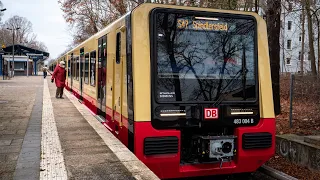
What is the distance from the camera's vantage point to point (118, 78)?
22.1ft

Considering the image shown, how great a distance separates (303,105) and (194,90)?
5323 millimetres

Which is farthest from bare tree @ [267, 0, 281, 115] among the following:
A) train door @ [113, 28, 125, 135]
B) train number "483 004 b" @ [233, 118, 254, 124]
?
train door @ [113, 28, 125, 135]

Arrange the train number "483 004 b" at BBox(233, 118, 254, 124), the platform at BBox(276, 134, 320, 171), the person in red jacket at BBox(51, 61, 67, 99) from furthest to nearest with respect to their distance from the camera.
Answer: the person in red jacket at BBox(51, 61, 67, 99), the platform at BBox(276, 134, 320, 171), the train number "483 004 b" at BBox(233, 118, 254, 124)

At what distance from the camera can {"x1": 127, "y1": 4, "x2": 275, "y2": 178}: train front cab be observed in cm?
541

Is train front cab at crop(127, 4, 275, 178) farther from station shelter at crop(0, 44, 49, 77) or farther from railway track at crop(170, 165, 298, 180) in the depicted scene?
station shelter at crop(0, 44, 49, 77)

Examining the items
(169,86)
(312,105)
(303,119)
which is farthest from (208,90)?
(303,119)

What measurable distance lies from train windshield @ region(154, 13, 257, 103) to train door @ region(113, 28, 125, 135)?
3.19ft

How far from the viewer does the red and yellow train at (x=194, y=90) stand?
5426 mm

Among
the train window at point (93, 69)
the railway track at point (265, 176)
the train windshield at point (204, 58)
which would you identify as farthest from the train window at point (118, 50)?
the train window at point (93, 69)

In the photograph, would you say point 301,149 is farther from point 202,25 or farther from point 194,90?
point 202,25

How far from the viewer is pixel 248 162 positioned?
19.3 ft

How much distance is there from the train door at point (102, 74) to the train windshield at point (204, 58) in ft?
10.0

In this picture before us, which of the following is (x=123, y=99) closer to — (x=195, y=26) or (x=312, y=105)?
(x=195, y=26)

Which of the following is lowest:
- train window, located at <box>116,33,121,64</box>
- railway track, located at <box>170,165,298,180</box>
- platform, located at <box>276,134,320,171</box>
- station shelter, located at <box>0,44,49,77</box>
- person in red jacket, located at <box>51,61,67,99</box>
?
railway track, located at <box>170,165,298,180</box>
